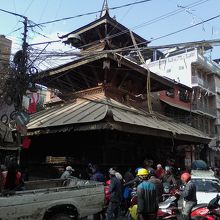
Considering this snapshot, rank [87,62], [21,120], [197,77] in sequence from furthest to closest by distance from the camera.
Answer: [197,77], [87,62], [21,120]

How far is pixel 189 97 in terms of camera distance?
40.0 metres

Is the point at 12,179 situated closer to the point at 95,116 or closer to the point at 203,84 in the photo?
the point at 95,116

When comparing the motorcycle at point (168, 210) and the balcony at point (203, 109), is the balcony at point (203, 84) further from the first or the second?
the motorcycle at point (168, 210)

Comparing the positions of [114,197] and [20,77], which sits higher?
[20,77]

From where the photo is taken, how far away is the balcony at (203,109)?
139ft

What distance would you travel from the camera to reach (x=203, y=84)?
148 ft

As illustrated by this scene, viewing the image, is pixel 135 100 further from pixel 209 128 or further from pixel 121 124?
pixel 209 128

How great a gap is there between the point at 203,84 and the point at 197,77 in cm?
203

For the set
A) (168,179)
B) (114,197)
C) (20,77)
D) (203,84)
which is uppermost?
(203,84)

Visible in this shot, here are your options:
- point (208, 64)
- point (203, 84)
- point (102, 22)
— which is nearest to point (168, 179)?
point (102, 22)

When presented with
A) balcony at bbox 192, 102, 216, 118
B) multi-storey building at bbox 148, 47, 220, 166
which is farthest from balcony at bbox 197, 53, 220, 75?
balcony at bbox 192, 102, 216, 118

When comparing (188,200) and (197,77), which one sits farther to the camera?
(197,77)

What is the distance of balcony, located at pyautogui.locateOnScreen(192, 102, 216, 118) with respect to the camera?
42.4 m

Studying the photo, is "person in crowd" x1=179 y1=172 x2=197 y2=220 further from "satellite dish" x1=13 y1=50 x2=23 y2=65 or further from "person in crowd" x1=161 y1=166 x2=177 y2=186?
"satellite dish" x1=13 y1=50 x2=23 y2=65
